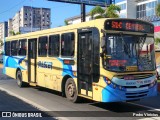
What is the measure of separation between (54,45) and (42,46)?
1249mm

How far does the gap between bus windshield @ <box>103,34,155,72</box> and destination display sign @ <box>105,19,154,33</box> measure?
Answer: 0.77 feet

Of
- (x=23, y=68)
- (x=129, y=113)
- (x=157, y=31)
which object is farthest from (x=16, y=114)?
(x=157, y=31)

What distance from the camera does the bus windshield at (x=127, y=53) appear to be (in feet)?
33.1

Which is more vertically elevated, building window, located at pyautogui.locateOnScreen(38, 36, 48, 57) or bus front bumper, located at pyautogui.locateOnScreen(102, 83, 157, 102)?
building window, located at pyautogui.locateOnScreen(38, 36, 48, 57)

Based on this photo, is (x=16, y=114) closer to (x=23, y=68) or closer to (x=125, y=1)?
(x=23, y=68)

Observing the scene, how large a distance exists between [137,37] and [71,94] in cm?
329

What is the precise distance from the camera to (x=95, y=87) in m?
10.5

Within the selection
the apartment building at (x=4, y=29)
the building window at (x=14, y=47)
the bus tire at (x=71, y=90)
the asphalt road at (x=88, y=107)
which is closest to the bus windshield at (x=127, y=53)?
the asphalt road at (x=88, y=107)

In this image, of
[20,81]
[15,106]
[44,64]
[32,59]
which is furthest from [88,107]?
[20,81]

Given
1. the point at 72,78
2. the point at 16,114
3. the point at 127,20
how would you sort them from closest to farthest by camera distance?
the point at 16,114 < the point at 127,20 < the point at 72,78

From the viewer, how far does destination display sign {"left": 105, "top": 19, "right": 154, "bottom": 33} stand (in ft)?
33.8

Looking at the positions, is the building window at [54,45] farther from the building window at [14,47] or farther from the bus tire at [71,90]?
the building window at [14,47]

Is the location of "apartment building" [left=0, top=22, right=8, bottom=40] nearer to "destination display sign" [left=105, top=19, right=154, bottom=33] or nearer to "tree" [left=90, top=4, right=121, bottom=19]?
"tree" [left=90, top=4, right=121, bottom=19]

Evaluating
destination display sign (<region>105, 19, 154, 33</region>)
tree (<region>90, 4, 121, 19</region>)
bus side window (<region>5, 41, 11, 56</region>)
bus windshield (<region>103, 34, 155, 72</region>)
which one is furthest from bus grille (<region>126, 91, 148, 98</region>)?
tree (<region>90, 4, 121, 19</region>)
